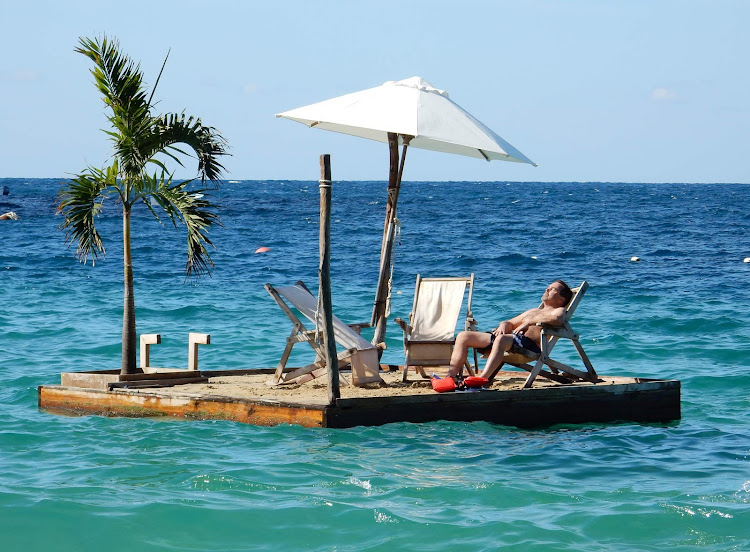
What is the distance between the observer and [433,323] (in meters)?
10.4

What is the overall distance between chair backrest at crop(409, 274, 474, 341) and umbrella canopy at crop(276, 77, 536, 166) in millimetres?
1434

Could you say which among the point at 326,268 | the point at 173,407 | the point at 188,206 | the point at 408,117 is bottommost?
the point at 173,407

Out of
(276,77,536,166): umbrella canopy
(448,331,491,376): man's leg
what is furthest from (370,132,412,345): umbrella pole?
(448,331,491,376): man's leg

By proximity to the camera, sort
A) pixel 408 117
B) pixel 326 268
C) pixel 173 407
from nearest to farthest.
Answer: pixel 326 268 → pixel 173 407 → pixel 408 117

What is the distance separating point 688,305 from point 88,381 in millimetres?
13915

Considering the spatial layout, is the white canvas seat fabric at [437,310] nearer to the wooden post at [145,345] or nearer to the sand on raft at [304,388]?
the sand on raft at [304,388]

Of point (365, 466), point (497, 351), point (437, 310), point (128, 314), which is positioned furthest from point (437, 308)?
point (128, 314)

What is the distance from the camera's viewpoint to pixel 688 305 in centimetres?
2078

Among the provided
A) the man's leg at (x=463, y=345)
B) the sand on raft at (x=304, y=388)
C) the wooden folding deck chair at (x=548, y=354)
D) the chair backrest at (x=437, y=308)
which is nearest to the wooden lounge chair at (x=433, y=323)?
the chair backrest at (x=437, y=308)

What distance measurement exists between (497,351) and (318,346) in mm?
1738

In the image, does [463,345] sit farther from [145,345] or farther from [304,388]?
[145,345]

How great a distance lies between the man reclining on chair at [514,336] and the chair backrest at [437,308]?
0.75 ft

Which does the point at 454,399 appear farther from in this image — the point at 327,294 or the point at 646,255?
the point at 646,255

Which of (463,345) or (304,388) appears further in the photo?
(304,388)
